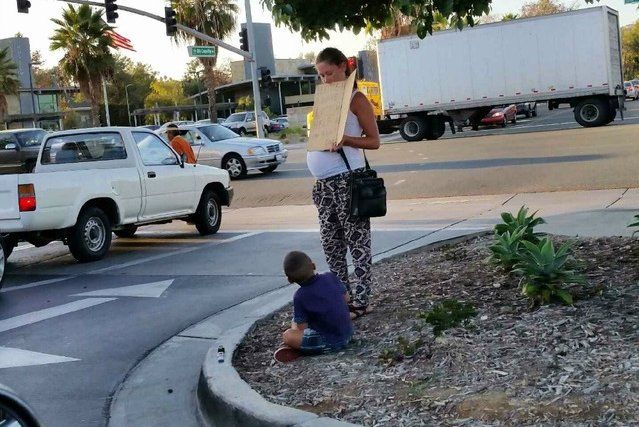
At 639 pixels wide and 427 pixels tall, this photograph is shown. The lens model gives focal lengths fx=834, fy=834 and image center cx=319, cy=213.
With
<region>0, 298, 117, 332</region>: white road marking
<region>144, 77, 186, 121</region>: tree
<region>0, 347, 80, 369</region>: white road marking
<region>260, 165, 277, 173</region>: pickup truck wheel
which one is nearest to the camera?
<region>0, 347, 80, 369</region>: white road marking

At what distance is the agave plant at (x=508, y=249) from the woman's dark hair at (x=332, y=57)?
162 cm

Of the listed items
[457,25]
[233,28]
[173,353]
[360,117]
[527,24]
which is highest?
[233,28]

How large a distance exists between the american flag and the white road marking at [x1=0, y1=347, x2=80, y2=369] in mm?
38710

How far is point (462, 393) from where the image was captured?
4.25 metres

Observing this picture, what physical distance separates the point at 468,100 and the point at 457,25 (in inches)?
1039

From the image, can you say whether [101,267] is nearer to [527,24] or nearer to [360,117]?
[360,117]

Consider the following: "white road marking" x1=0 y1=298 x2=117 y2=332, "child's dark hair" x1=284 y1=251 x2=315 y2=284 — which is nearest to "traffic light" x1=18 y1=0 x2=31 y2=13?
"white road marking" x1=0 y1=298 x2=117 y2=332

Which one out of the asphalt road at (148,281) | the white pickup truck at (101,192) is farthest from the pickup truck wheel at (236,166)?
the white pickup truck at (101,192)

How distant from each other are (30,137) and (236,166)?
6.32 meters

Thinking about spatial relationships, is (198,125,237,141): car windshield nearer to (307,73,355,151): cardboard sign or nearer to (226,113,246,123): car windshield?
(307,73,355,151): cardboard sign

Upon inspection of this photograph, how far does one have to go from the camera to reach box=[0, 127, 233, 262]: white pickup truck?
1012cm

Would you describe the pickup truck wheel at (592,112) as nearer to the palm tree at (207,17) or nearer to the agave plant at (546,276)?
the palm tree at (207,17)

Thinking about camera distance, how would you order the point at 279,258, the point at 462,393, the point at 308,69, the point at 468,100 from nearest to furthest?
1. the point at 462,393
2. the point at 279,258
3. the point at 468,100
4. the point at 308,69

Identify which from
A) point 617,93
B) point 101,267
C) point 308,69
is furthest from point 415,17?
point 308,69
